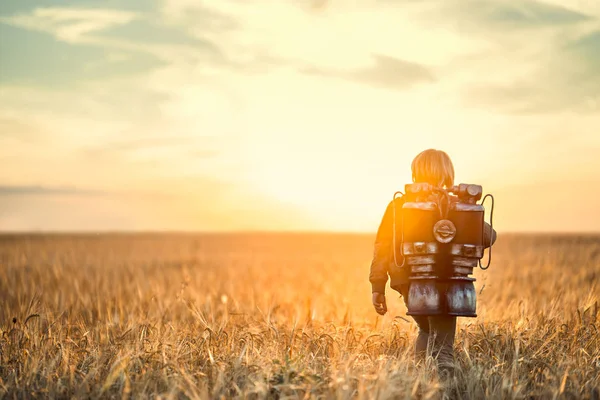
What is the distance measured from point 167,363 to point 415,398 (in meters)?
1.87

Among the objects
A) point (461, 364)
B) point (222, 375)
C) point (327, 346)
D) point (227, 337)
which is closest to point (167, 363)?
point (222, 375)

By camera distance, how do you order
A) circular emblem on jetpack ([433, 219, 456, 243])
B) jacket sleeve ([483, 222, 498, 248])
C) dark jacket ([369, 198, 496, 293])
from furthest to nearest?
dark jacket ([369, 198, 496, 293])
jacket sleeve ([483, 222, 498, 248])
circular emblem on jetpack ([433, 219, 456, 243])

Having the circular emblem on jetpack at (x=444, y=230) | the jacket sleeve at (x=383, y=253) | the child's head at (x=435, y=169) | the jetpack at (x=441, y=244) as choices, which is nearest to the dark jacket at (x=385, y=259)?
the jacket sleeve at (x=383, y=253)

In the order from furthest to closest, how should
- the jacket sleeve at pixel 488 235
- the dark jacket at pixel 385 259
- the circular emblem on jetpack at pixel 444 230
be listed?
1. the dark jacket at pixel 385 259
2. the jacket sleeve at pixel 488 235
3. the circular emblem on jetpack at pixel 444 230

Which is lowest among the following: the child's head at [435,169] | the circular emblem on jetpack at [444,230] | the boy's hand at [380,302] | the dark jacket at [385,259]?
the boy's hand at [380,302]

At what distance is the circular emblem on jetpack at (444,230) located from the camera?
484 cm

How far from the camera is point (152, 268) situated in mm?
19109

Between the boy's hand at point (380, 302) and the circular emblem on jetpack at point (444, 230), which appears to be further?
the boy's hand at point (380, 302)

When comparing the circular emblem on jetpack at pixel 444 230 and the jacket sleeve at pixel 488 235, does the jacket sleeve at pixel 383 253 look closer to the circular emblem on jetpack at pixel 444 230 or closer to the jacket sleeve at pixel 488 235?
the circular emblem on jetpack at pixel 444 230

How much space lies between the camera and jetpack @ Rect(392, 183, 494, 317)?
4.86 metres

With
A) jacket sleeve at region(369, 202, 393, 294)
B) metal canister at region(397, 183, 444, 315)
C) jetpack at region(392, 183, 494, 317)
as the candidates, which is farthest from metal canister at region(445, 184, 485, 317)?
jacket sleeve at region(369, 202, 393, 294)

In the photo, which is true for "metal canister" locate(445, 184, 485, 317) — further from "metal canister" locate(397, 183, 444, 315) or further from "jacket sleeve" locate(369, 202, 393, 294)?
"jacket sleeve" locate(369, 202, 393, 294)

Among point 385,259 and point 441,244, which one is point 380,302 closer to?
point 385,259

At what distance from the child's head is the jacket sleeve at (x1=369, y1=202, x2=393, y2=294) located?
0.40 metres
